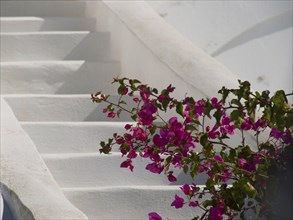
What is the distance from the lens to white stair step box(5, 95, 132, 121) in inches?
207

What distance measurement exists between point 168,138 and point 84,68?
248 centimetres

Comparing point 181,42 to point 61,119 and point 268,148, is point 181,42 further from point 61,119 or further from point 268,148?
point 268,148

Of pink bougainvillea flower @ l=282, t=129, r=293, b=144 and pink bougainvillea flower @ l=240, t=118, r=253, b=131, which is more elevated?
pink bougainvillea flower @ l=282, t=129, r=293, b=144

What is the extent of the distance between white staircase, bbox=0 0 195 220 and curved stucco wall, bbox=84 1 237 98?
14 cm

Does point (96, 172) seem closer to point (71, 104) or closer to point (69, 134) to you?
point (69, 134)

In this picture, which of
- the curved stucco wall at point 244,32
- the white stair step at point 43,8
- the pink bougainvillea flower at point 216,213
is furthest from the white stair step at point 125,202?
the curved stucco wall at point 244,32

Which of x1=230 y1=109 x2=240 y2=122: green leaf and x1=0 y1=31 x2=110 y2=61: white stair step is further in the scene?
x1=0 y1=31 x2=110 y2=61: white stair step

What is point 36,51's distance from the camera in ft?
19.5

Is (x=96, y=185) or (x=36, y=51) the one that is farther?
(x=36, y=51)

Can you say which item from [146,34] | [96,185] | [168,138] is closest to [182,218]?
[96,185]

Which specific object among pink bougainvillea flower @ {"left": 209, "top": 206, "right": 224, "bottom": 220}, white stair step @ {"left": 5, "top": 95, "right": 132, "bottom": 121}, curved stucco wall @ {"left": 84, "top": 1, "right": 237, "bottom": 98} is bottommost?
white stair step @ {"left": 5, "top": 95, "right": 132, "bottom": 121}

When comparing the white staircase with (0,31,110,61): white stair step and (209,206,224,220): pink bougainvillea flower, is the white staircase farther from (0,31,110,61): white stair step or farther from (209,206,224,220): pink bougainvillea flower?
(209,206,224,220): pink bougainvillea flower

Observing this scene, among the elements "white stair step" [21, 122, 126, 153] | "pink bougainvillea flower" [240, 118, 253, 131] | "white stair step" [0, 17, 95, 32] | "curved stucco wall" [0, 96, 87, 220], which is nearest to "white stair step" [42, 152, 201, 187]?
"white stair step" [21, 122, 126, 153]

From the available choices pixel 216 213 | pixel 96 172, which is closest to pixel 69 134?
pixel 96 172
